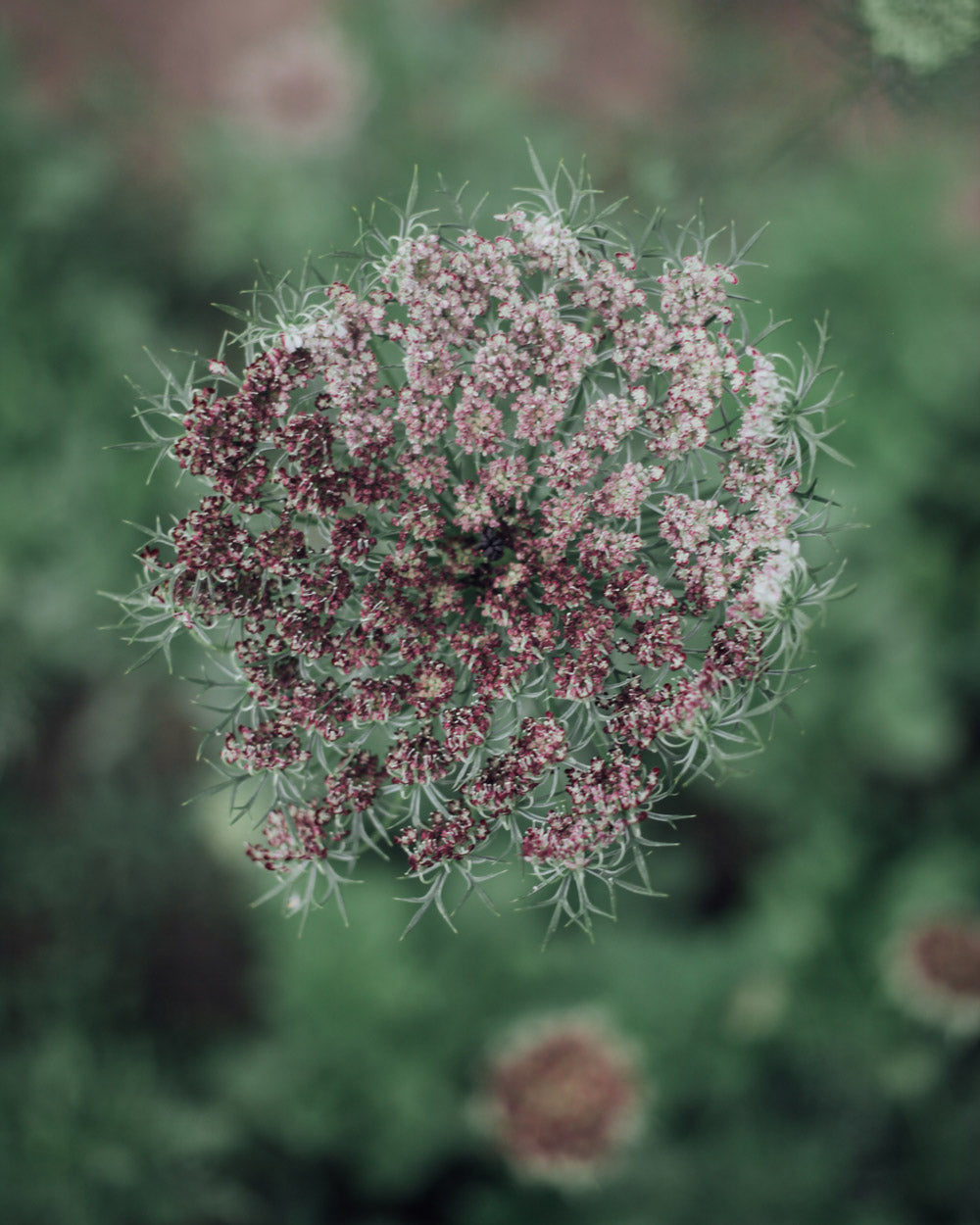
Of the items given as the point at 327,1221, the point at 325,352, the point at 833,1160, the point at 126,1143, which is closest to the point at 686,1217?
the point at 833,1160

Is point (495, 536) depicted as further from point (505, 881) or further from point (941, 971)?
point (941, 971)

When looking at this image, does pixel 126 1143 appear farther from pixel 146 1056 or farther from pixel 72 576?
pixel 72 576

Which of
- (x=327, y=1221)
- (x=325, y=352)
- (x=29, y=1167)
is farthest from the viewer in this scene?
(x=327, y=1221)

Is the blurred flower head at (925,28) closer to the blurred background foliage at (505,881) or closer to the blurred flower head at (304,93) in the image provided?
the blurred background foliage at (505,881)

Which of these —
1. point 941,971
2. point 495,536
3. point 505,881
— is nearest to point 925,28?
Answer: point 495,536

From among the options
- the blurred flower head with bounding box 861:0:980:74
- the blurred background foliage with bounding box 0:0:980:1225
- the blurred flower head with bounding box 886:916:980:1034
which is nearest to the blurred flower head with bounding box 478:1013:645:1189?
the blurred background foliage with bounding box 0:0:980:1225

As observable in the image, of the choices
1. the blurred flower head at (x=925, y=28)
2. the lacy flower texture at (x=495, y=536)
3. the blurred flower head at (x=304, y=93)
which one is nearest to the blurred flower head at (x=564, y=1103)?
the lacy flower texture at (x=495, y=536)

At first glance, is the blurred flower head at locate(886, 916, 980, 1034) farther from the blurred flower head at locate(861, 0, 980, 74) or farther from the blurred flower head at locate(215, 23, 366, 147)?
the blurred flower head at locate(215, 23, 366, 147)
